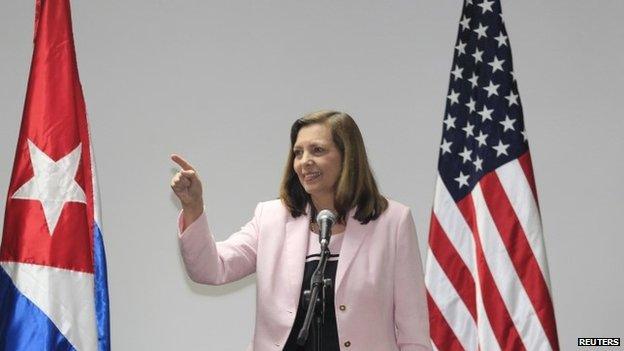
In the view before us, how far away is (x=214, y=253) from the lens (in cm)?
286

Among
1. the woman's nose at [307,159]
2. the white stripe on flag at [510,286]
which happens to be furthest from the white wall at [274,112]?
the woman's nose at [307,159]

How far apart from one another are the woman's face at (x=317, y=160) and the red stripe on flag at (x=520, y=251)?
1.03 m

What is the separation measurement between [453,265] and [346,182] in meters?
0.99

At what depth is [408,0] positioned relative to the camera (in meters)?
4.44

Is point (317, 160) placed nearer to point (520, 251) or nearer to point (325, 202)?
point (325, 202)

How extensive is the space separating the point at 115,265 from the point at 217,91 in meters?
0.95

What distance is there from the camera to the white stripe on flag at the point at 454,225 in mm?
3754

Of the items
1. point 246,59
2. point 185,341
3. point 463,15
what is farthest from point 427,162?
point 185,341

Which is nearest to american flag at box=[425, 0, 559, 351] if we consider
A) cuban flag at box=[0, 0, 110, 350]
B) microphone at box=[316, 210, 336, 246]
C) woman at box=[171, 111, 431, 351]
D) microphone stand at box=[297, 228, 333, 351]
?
woman at box=[171, 111, 431, 351]

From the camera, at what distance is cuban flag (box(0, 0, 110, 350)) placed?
2.88 meters

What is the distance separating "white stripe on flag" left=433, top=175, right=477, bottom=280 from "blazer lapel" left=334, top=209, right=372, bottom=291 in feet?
2.99
